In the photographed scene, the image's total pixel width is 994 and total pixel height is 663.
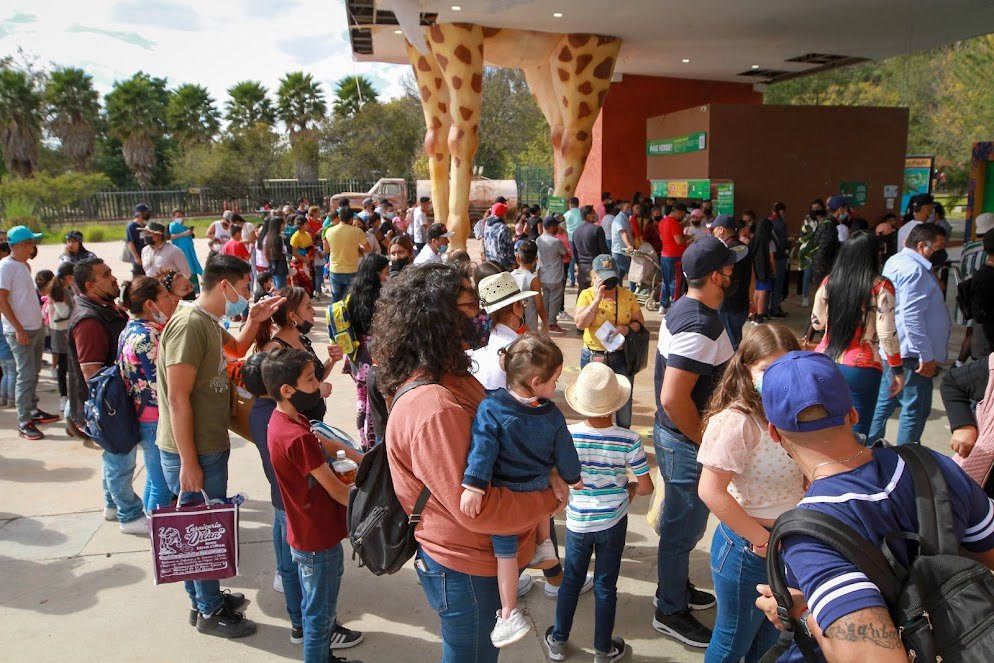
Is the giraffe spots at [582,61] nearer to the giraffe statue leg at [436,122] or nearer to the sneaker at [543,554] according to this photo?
the giraffe statue leg at [436,122]

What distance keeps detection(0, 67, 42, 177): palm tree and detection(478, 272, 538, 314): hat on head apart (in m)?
43.8

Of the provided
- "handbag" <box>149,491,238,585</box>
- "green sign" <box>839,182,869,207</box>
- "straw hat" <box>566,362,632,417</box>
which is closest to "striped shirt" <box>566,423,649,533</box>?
"straw hat" <box>566,362,632,417</box>

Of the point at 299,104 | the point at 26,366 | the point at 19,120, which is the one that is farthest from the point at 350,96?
the point at 26,366

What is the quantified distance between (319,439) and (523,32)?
41.0 feet

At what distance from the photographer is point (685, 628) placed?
122 inches

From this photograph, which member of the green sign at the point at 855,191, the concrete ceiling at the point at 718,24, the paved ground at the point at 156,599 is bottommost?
the paved ground at the point at 156,599

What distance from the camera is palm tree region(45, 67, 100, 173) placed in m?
41.1

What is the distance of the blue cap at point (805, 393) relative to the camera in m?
1.44

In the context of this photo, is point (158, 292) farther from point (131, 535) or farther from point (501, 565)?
point (501, 565)

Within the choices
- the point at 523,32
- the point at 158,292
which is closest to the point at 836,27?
the point at 523,32

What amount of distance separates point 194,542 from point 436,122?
11.5 m

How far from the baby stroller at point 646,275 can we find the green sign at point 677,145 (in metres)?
4.10

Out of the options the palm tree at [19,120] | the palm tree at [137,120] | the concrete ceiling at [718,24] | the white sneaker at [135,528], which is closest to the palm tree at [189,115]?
the palm tree at [137,120]

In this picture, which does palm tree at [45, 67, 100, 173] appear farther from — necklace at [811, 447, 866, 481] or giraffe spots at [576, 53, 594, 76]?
necklace at [811, 447, 866, 481]
